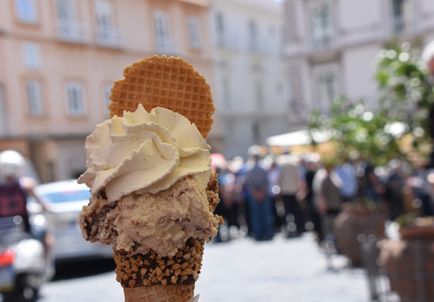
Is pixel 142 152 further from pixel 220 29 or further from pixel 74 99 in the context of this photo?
pixel 220 29

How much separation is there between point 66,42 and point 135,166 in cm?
1791

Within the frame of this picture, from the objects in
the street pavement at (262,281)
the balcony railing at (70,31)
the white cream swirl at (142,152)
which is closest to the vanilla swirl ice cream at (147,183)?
the white cream swirl at (142,152)

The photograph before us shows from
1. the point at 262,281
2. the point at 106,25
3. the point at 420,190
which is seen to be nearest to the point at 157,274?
the point at 262,281

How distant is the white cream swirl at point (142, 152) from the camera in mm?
1759

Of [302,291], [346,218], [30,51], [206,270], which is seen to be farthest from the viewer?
[30,51]

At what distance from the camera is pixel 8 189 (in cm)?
732

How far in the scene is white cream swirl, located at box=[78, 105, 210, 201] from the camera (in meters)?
1.76

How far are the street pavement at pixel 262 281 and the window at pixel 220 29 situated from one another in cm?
2121

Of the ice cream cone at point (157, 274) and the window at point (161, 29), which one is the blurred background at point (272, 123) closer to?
the window at point (161, 29)

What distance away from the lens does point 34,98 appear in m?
19.8

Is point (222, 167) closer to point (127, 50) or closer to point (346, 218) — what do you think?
point (346, 218)

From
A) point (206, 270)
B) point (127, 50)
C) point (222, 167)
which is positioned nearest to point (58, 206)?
point (206, 270)

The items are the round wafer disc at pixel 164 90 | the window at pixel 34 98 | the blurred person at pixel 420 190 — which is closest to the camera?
the round wafer disc at pixel 164 90

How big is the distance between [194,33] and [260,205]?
1198cm
